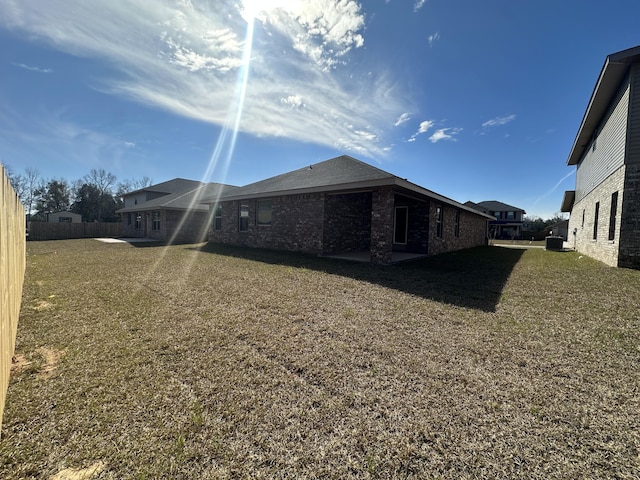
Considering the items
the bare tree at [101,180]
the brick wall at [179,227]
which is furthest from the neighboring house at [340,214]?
the bare tree at [101,180]

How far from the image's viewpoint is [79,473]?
1.50 meters

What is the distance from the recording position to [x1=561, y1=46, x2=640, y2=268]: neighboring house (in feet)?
25.9

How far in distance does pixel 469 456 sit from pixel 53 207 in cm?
5430

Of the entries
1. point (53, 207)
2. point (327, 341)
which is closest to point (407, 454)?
point (327, 341)

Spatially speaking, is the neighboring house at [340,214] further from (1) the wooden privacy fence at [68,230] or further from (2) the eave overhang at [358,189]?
(1) the wooden privacy fence at [68,230]

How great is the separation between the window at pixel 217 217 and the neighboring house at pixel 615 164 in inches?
669

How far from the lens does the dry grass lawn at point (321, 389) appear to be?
1595 millimetres

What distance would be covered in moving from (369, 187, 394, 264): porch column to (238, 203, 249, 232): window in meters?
7.74

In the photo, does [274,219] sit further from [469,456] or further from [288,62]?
[469,456]

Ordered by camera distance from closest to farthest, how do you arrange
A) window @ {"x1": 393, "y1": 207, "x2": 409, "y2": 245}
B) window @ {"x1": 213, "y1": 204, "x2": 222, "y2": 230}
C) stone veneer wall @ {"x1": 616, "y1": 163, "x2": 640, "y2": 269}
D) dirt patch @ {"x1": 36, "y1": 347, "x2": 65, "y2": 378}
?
1. dirt patch @ {"x1": 36, "y1": 347, "x2": 65, "y2": 378}
2. stone veneer wall @ {"x1": 616, "y1": 163, "x2": 640, "y2": 269}
3. window @ {"x1": 393, "y1": 207, "x2": 409, "y2": 245}
4. window @ {"x1": 213, "y1": 204, "x2": 222, "y2": 230}

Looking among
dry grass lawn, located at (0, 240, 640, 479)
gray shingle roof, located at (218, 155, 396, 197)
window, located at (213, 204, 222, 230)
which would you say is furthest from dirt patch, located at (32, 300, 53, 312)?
window, located at (213, 204, 222, 230)

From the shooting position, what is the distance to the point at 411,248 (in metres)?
12.4

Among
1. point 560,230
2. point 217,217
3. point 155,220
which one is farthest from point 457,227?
point 560,230

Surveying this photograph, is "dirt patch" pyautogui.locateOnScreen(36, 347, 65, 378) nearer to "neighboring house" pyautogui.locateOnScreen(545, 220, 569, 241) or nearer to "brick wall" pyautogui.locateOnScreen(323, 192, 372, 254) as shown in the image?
"brick wall" pyautogui.locateOnScreen(323, 192, 372, 254)
